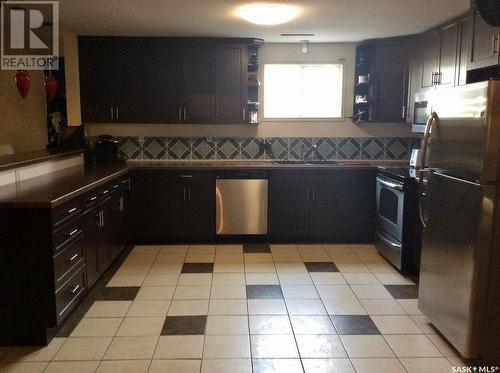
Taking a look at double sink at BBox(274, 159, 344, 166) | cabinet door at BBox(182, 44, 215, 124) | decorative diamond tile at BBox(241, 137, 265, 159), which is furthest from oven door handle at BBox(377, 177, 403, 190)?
cabinet door at BBox(182, 44, 215, 124)

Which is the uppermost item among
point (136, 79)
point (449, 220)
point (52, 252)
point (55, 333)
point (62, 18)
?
point (62, 18)

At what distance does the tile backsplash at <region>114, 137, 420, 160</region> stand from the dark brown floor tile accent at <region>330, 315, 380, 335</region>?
2.62 m

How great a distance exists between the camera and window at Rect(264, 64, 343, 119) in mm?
5141

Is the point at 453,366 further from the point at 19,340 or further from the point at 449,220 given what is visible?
the point at 19,340

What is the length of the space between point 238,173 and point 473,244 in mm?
2757

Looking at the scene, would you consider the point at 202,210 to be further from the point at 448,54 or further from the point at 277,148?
the point at 448,54

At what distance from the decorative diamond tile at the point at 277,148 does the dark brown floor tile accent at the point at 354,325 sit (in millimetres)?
2617

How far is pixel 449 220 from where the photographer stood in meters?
2.53

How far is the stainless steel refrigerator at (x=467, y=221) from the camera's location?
85.7 inches

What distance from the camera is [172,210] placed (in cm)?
468

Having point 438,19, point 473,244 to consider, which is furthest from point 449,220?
point 438,19

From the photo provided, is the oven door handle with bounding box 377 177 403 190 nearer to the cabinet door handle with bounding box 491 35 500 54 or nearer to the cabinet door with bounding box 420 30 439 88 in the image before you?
the cabinet door with bounding box 420 30 439 88

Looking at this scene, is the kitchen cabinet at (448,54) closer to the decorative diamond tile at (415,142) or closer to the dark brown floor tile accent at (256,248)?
the decorative diamond tile at (415,142)

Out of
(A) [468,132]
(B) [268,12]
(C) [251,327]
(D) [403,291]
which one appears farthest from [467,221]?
(B) [268,12]
